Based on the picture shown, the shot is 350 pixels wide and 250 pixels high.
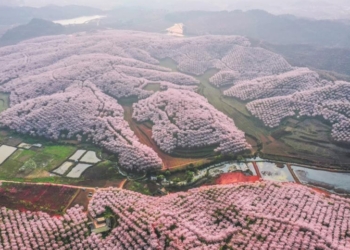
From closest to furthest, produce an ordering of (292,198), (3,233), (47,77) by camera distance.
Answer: (3,233) → (292,198) → (47,77)

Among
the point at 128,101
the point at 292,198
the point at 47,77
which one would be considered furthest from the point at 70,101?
the point at 292,198

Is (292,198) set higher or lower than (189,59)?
lower

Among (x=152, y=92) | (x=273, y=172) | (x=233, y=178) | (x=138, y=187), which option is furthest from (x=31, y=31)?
(x=273, y=172)

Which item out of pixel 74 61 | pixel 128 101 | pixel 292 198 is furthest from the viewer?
pixel 74 61

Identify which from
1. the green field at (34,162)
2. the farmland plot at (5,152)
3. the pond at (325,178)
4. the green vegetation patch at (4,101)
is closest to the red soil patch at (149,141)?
the green field at (34,162)

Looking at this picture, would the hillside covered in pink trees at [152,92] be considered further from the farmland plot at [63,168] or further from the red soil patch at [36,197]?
the red soil patch at [36,197]

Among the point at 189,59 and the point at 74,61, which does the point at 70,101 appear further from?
the point at 189,59

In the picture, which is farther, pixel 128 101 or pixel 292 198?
pixel 128 101
